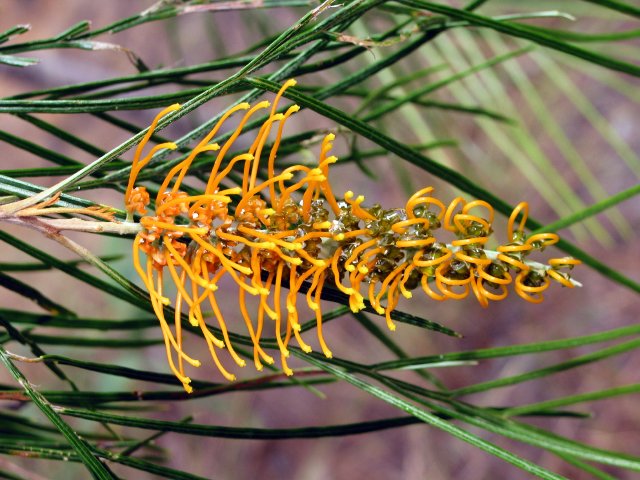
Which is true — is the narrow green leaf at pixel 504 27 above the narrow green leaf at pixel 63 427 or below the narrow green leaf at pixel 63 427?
above

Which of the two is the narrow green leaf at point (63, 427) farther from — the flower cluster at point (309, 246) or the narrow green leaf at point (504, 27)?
the narrow green leaf at point (504, 27)

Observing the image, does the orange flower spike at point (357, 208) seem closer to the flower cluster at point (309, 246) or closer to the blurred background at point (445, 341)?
the flower cluster at point (309, 246)

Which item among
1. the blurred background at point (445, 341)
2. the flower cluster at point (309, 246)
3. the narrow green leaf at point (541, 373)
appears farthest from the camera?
the blurred background at point (445, 341)

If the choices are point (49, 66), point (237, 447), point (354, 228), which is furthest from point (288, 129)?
point (354, 228)

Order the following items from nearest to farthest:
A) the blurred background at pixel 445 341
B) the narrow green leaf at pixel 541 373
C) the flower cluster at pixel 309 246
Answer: the flower cluster at pixel 309 246 < the narrow green leaf at pixel 541 373 < the blurred background at pixel 445 341

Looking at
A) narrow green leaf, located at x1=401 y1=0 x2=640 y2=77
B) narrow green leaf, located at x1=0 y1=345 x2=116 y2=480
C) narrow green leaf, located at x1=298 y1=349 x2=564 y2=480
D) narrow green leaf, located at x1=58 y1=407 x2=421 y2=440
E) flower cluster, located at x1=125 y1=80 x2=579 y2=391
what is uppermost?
narrow green leaf, located at x1=401 y1=0 x2=640 y2=77

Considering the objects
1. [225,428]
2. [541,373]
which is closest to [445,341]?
[541,373]

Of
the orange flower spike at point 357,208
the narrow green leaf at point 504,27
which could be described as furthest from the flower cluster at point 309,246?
the narrow green leaf at point 504,27

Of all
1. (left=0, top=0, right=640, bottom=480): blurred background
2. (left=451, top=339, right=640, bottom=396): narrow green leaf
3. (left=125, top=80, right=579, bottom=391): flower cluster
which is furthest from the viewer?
(left=0, top=0, right=640, bottom=480): blurred background

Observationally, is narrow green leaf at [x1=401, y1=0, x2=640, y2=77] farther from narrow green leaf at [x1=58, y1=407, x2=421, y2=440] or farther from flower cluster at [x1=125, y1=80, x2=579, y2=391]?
narrow green leaf at [x1=58, y1=407, x2=421, y2=440]

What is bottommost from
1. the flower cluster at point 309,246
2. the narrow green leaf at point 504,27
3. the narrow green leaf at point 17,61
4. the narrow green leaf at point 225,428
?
the narrow green leaf at point 225,428

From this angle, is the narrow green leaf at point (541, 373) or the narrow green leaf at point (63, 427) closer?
the narrow green leaf at point (63, 427)

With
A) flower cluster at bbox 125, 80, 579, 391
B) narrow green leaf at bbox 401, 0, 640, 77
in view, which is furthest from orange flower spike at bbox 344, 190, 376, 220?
narrow green leaf at bbox 401, 0, 640, 77
